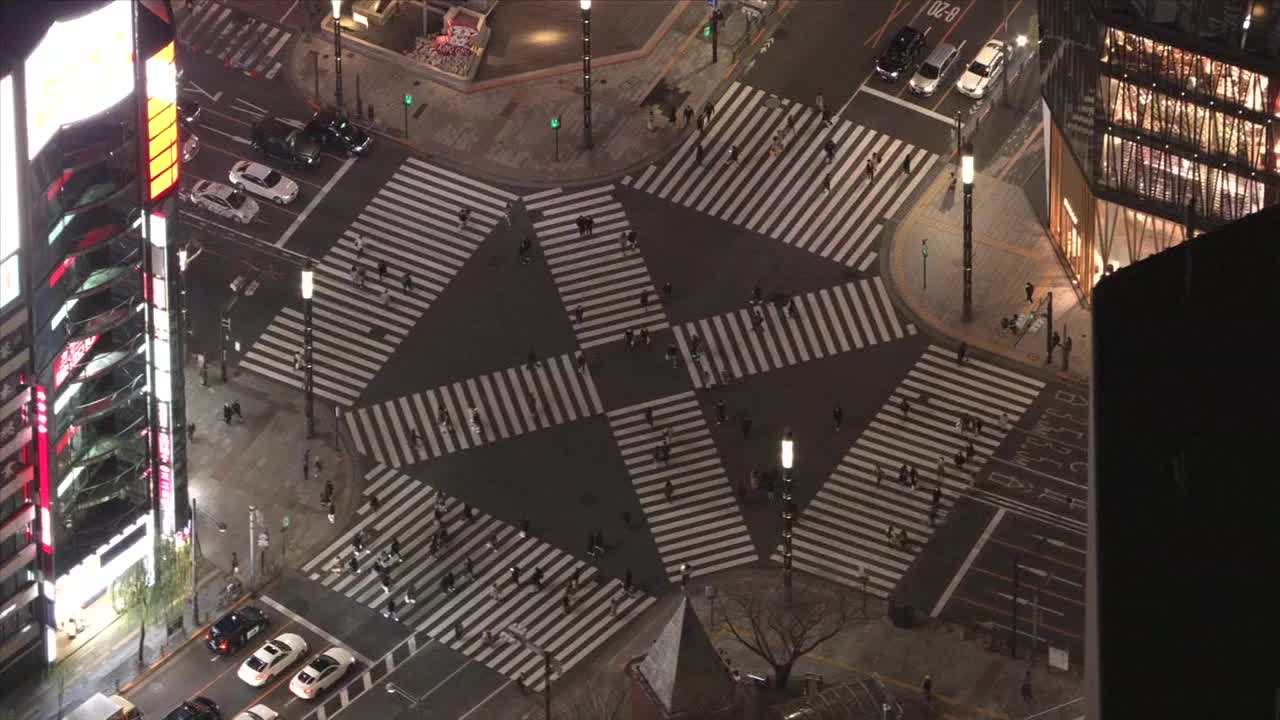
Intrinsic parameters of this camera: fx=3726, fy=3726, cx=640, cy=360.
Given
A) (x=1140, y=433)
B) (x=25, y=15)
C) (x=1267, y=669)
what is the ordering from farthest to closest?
(x=25, y=15), (x=1140, y=433), (x=1267, y=669)

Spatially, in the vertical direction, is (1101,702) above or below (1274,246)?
below

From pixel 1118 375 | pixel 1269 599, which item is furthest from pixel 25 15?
pixel 1269 599

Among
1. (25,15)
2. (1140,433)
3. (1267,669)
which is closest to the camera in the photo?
(1267,669)

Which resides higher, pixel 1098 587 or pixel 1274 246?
pixel 1274 246

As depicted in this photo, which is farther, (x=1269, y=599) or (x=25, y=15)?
(x=25, y=15)

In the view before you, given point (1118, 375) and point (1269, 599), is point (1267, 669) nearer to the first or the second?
point (1269, 599)

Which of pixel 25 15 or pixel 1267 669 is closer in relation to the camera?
pixel 1267 669

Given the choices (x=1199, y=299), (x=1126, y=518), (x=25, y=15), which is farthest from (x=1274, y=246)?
(x=25, y=15)

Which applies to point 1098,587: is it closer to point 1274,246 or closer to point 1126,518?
point 1126,518
